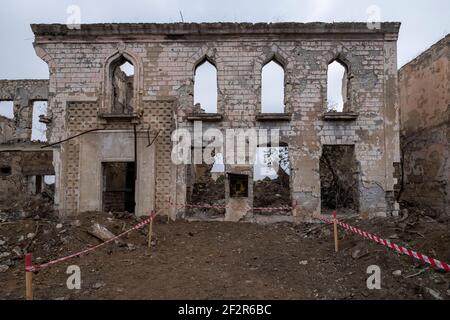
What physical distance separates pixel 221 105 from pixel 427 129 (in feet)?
24.7

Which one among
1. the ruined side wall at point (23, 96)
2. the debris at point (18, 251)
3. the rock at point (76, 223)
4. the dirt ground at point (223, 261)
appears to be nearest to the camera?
the dirt ground at point (223, 261)

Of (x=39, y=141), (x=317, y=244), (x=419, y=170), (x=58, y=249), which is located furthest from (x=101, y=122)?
(x=419, y=170)

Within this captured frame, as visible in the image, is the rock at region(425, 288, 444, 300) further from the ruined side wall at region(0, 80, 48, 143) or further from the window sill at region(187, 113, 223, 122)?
the ruined side wall at region(0, 80, 48, 143)

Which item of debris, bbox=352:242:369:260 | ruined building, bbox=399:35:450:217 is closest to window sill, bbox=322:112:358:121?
ruined building, bbox=399:35:450:217

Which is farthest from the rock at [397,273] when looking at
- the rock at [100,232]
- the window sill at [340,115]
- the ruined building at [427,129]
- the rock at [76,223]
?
the rock at [76,223]

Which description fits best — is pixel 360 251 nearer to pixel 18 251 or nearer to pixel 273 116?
pixel 273 116

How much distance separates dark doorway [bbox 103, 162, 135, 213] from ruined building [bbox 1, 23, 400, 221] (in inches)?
66.1

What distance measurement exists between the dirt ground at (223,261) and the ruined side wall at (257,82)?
→ 1.69 m

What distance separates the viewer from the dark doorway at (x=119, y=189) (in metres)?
12.3

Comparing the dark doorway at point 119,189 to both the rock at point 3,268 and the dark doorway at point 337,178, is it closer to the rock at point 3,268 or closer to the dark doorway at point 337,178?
the rock at point 3,268

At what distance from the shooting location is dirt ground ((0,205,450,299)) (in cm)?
576

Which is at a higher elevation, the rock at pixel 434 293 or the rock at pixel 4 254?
the rock at pixel 434 293

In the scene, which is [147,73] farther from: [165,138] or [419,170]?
[419,170]
